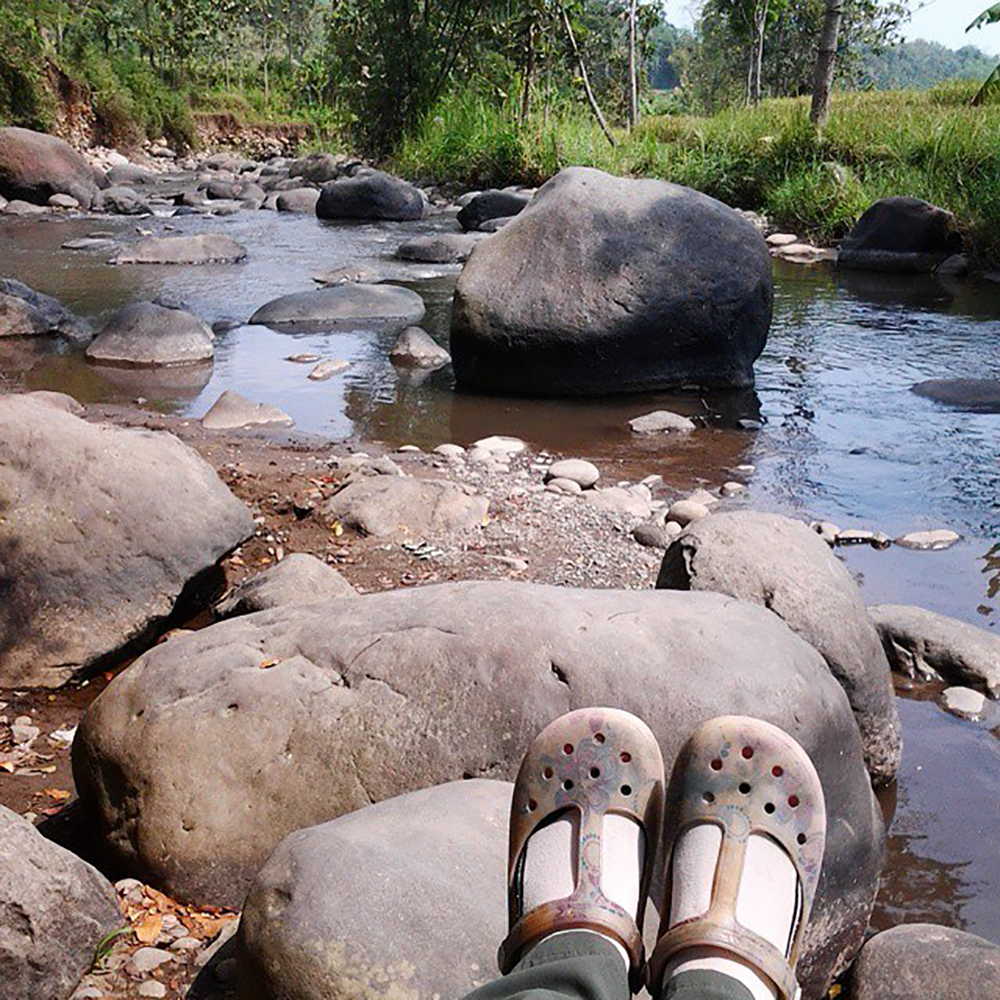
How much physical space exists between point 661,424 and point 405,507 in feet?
7.39

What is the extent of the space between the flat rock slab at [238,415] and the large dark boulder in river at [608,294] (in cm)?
129

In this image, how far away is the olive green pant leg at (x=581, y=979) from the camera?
5.42ft

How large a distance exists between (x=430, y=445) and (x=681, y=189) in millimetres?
2520

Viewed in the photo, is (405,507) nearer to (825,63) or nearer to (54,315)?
(54,315)

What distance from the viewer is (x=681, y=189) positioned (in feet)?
24.0

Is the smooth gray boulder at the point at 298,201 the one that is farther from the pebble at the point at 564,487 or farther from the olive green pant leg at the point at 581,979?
the olive green pant leg at the point at 581,979

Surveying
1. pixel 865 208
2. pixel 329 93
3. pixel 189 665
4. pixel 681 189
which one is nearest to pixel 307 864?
pixel 189 665

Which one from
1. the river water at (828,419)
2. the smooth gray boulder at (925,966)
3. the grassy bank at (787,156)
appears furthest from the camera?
the grassy bank at (787,156)

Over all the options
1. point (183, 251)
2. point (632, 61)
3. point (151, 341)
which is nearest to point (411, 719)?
point (151, 341)

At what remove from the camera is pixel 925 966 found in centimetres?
226

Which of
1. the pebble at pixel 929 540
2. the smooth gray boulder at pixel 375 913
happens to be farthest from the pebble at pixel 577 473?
the smooth gray boulder at pixel 375 913

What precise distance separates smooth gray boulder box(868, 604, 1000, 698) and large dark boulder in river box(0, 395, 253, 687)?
7.02ft

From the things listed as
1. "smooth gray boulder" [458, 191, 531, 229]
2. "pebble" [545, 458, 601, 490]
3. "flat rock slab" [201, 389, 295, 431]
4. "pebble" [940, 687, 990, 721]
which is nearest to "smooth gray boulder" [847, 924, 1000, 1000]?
"pebble" [940, 687, 990, 721]

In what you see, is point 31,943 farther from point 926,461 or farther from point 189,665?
point 926,461
